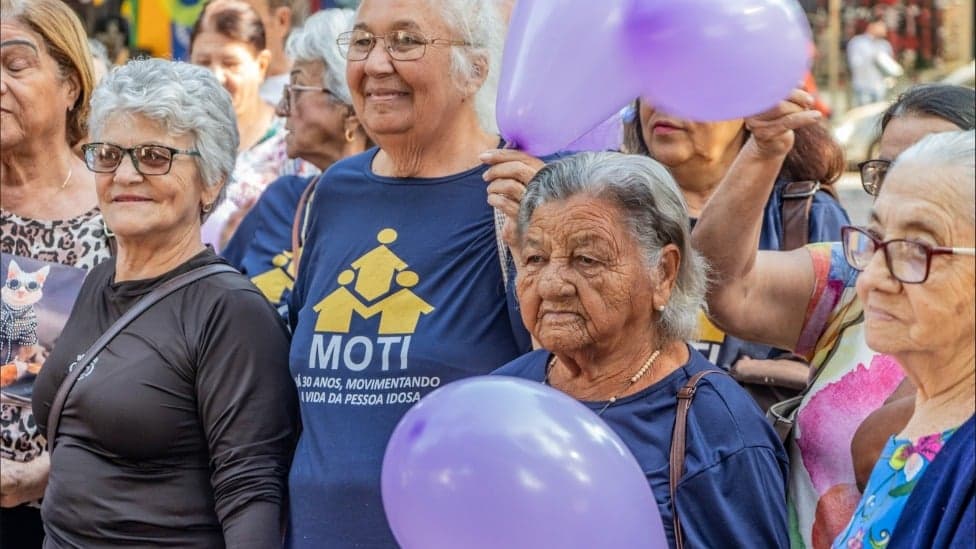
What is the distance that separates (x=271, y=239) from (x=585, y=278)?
2050 millimetres

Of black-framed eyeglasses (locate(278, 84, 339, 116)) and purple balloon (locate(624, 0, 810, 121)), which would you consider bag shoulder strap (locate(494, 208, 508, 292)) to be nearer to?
purple balloon (locate(624, 0, 810, 121))

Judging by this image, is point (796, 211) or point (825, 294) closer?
point (825, 294)

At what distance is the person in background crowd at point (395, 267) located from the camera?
3.13 metres

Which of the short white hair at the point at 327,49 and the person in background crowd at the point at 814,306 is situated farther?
the short white hair at the point at 327,49

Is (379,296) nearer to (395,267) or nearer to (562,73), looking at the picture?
(395,267)

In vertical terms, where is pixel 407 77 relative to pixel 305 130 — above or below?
above

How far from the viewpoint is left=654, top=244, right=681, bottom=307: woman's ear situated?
2.81 m

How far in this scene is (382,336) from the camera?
3.18 metres

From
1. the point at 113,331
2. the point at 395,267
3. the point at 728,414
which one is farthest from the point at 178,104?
the point at 728,414

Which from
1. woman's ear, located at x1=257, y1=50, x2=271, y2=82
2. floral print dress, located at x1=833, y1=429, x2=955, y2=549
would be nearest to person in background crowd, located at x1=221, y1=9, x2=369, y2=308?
woman's ear, located at x1=257, y1=50, x2=271, y2=82

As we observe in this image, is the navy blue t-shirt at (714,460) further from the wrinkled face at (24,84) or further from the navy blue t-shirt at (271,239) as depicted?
the wrinkled face at (24,84)

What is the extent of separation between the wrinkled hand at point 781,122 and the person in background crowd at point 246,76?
294 centimetres

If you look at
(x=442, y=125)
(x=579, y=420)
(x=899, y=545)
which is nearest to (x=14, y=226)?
(x=442, y=125)

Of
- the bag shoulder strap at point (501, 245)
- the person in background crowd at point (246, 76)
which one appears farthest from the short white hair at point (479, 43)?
the person in background crowd at point (246, 76)
